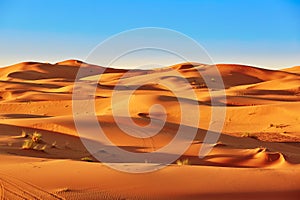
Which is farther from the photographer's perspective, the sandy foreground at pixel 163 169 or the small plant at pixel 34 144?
the small plant at pixel 34 144

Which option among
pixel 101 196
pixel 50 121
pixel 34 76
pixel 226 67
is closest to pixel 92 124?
pixel 50 121

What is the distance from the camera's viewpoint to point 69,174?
7.67 meters

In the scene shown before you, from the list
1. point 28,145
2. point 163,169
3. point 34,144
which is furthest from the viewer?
point 34,144

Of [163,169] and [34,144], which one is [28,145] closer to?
[34,144]

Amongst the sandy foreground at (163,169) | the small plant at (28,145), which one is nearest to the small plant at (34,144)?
the small plant at (28,145)

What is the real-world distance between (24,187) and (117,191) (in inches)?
53.7

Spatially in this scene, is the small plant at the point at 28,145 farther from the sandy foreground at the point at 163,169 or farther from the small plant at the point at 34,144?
the sandy foreground at the point at 163,169

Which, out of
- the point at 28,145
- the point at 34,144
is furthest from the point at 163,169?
the point at 34,144

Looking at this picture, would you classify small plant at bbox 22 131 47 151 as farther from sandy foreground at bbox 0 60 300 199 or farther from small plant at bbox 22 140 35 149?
sandy foreground at bbox 0 60 300 199

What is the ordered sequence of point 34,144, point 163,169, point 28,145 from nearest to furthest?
point 163,169 → point 28,145 → point 34,144

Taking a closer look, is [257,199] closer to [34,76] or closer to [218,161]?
[218,161]

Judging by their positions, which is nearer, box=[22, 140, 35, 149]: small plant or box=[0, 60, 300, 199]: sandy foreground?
box=[0, 60, 300, 199]: sandy foreground

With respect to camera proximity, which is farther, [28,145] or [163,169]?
[28,145]

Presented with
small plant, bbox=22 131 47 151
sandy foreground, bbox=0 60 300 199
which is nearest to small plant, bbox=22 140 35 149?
small plant, bbox=22 131 47 151
